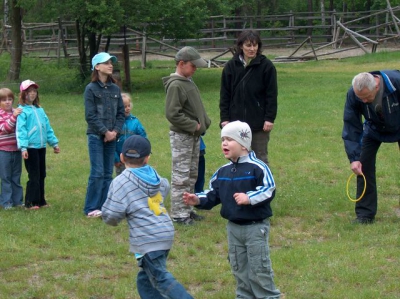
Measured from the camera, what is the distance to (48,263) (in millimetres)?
6957

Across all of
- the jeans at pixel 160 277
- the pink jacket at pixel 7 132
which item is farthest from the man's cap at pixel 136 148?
the pink jacket at pixel 7 132

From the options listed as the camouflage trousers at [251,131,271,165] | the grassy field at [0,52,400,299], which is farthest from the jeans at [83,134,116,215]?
the camouflage trousers at [251,131,271,165]

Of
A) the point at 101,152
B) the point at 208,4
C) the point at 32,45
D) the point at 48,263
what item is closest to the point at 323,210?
the point at 101,152

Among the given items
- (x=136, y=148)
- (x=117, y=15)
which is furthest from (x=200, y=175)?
(x=117, y=15)

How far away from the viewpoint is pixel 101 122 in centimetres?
838

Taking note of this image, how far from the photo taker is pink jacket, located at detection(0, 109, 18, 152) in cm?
905

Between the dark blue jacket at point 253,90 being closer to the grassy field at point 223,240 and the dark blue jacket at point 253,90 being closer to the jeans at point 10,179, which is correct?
the grassy field at point 223,240

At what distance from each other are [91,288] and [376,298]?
231cm

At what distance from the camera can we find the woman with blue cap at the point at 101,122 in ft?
27.4

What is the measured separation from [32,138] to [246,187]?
4263mm

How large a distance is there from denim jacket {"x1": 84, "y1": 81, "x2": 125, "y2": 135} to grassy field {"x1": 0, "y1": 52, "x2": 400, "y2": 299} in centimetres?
107

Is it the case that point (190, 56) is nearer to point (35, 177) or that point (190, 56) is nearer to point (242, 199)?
point (35, 177)

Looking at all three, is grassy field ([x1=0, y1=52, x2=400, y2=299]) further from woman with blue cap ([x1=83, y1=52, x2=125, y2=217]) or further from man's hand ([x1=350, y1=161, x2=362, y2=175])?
man's hand ([x1=350, y1=161, x2=362, y2=175])

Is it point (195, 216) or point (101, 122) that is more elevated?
point (101, 122)
